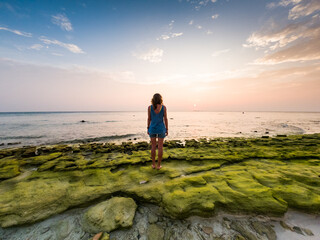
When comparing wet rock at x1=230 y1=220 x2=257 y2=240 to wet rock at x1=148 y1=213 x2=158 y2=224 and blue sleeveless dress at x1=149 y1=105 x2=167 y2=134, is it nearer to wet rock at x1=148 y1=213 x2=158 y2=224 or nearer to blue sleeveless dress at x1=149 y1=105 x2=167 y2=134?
wet rock at x1=148 y1=213 x2=158 y2=224

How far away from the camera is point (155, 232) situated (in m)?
3.15

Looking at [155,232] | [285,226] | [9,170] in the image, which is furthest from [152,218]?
[9,170]

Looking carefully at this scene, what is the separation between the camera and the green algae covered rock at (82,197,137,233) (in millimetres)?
3219

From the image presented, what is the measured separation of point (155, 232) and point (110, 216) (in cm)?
118

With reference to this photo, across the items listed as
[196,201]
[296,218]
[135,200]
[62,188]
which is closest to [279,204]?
[296,218]

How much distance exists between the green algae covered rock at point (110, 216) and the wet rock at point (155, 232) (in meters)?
0.49

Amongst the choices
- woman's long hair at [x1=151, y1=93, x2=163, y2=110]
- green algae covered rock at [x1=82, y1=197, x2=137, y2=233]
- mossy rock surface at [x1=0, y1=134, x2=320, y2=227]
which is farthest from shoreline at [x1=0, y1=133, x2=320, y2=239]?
woman's long hair at [x1=151, y1=93, x2=163, y2=110]

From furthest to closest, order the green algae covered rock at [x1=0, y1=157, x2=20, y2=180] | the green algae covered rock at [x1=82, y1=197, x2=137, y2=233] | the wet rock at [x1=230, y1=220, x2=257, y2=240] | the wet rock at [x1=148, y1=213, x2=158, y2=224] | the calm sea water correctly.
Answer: the calm sea water → the green algae covered rock at [x1=0, y1=157, x2=20, y2=180] → the wet rock at [x1=148, y1=213, x2=158, y2=224] → the green algae covered rock at [x1=82, y1=197, x2=137, y2=233] → the wet rock at [x1=230, y1=220, x2=257, y2=240]

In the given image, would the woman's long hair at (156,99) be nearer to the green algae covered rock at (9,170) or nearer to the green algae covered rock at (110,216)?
the green algae covered rock at (110,216)

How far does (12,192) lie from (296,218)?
8.24 m

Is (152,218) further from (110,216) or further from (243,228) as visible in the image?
(243,228)

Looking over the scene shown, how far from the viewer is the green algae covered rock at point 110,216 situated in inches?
127

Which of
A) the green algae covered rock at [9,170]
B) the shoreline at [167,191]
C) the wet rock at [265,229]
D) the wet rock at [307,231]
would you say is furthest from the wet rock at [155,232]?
the green algae covered rock at [9,170]

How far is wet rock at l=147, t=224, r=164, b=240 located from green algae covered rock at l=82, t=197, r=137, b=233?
0.49 metres
